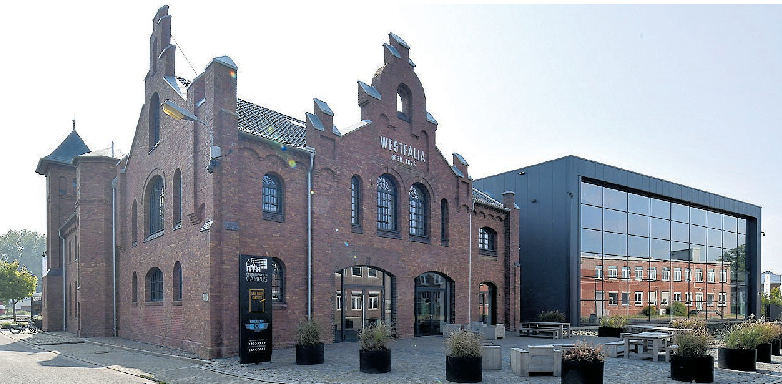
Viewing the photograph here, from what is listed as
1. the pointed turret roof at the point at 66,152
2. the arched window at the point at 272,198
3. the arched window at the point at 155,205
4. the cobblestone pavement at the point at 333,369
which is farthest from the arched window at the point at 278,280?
the pointed turret roof at the point at 66,152

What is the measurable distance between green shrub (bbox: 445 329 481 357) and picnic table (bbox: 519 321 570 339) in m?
11.6

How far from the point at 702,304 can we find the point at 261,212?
110 ft

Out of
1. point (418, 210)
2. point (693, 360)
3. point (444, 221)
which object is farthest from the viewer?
point (444, 221)

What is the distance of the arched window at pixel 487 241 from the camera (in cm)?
2744

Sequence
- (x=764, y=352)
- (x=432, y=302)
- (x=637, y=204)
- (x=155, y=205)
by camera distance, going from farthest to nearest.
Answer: (x=637, y=204) → (x=432, y=302) → (x=155, y=205) → (x=764, y=352)

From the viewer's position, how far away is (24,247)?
121062mm

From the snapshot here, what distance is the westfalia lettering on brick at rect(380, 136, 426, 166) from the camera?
22234mm

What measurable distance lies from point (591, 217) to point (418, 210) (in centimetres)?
1207

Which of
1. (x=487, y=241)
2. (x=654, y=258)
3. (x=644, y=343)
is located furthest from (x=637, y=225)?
(x=644, y=343)

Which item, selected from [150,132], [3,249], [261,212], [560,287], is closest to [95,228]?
[150,132]

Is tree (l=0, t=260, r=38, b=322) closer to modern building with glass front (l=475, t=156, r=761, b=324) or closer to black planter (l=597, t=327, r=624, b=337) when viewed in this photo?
modern building with glass front (l=475, t=156, r=761, b=324)

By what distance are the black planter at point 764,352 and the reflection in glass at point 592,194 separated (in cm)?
1574

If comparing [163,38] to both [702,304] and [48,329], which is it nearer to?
[48,329]

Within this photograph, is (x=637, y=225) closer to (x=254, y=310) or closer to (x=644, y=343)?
(x=644, y=343)
